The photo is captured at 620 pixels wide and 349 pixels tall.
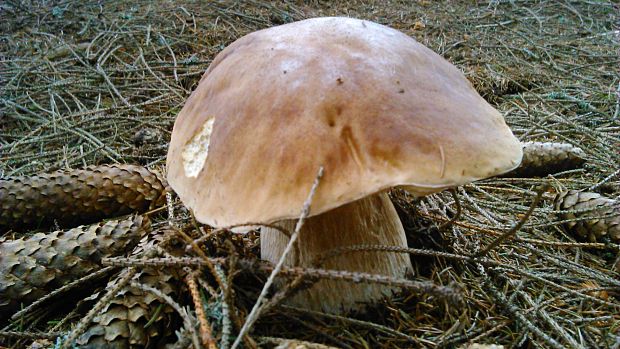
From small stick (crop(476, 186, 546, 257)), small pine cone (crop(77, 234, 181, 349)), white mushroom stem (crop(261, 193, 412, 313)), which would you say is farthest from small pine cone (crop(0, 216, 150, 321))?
small stick (crop(476, 186, 546, 257))

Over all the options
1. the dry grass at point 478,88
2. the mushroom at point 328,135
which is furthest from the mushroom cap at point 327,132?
the dry grass at point 478,88

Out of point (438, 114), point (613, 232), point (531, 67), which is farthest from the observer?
point (531, 67)

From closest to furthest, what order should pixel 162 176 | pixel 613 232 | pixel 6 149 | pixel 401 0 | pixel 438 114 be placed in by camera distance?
1. pixel 438 114
2. pixel 613 232
3. pixel 162 176
4. pixel 6 149
5. pixel 401 0

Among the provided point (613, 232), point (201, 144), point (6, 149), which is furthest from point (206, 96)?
point (6, 149)

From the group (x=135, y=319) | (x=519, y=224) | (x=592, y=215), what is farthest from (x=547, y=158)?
(x=135, y=319)

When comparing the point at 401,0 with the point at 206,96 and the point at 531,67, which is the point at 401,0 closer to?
the point at 531,67

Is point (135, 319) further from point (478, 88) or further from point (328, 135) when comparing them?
point (478, 88)

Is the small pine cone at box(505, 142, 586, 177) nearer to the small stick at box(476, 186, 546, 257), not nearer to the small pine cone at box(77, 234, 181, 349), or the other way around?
the small stick at box(476, 186, 546, 257)
